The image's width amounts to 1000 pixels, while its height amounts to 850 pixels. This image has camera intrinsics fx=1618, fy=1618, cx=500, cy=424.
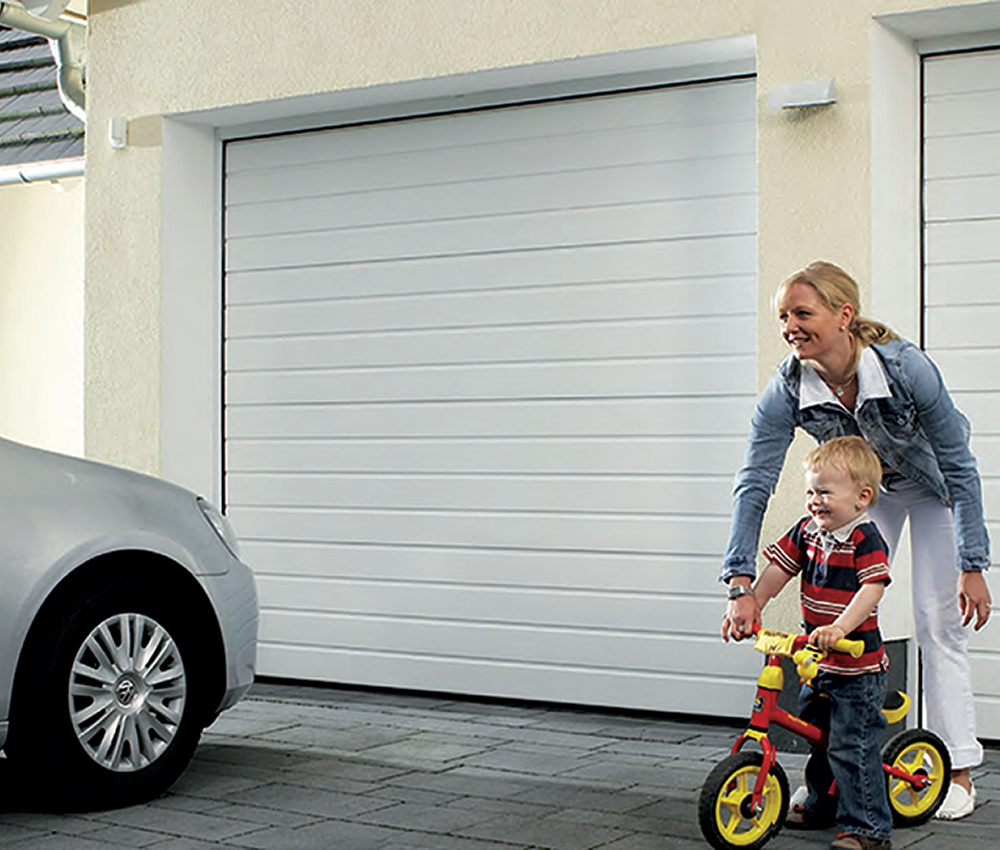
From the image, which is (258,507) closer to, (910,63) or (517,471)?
(517,471)

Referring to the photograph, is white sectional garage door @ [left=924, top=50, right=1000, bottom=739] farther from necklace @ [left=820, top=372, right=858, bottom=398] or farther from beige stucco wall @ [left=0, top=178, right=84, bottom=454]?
beige stucco wall @ [left=0, top=178, right=84, bottom=454]

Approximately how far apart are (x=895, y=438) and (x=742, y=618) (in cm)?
74

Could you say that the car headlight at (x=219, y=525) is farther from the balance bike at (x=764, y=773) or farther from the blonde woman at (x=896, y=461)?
the balance bike at (x=764, y=773)

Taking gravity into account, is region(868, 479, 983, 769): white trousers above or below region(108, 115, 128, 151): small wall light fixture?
below

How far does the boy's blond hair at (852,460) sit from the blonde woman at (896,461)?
0.20 m

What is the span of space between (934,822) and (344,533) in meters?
3.71

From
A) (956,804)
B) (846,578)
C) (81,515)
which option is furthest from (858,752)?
(81,515)

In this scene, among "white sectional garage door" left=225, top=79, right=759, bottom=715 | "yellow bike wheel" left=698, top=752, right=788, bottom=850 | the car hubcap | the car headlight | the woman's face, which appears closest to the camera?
"yellow bike wheel" left=698, top=752, right=788, bottom=850

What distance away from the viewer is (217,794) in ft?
18.1

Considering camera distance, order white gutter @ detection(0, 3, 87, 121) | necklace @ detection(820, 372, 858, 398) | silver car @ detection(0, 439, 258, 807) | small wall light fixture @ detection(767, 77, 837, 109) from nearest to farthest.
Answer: necklace @ detection(820, 372, 858, 398), silver car @ detection(0, 439, 258, 807), small wall light fixture @ detection(767, 77, 837, 109), white gutter @ detection(0, 3, 87, 121)

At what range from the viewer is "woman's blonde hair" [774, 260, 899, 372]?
15.8ft

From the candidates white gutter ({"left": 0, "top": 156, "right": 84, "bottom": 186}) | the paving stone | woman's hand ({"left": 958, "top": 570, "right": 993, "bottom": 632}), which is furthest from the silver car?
white gutter ({"left": 0, "top": 156, "right": 84, "bottom": 186})

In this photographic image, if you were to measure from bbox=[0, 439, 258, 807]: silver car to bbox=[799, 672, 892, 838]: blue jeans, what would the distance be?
2145 mm

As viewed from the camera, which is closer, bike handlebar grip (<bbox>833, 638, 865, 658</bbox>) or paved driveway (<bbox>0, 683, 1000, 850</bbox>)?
bike handlebar grip (<bbox>833, 638, 865, 658</bbox>)
